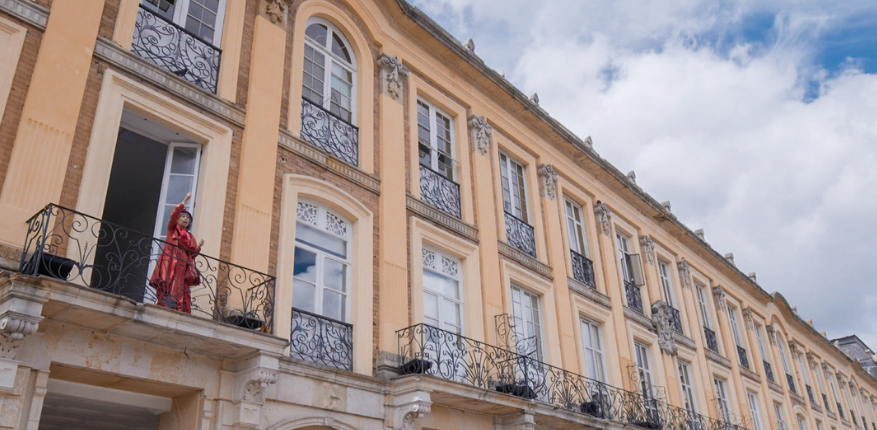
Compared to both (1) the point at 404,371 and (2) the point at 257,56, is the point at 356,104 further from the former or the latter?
(1) the point at 404,371

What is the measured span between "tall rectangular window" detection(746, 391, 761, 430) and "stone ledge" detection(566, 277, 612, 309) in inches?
321

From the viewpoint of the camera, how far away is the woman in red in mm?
7801

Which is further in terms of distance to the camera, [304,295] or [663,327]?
[663,327]

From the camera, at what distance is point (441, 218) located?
41.7 feet

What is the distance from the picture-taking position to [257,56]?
1048 cm

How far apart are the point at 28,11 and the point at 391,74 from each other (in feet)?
19.9

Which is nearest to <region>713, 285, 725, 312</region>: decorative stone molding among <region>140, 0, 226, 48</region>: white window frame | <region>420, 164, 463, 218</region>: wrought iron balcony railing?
<region>420, 164, 463, 218</region>: wrought iron balcony railing

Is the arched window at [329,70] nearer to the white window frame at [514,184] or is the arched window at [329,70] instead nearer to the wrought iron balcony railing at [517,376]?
the wrought iron balcony railing at [517,376]

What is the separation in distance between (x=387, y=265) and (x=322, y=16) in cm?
443

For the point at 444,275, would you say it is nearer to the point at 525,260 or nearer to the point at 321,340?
the point at 525,260

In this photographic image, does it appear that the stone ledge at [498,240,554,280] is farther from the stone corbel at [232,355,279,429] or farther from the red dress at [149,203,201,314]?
the red dress at [149,203,201,314]

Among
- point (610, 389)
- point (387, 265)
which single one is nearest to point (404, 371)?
point (387, 265)

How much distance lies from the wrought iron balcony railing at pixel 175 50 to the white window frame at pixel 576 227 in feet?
30.9

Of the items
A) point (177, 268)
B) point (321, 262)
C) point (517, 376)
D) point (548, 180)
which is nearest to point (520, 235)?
point (548, 180)
